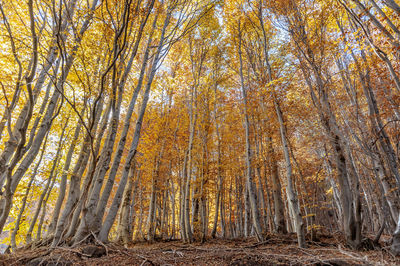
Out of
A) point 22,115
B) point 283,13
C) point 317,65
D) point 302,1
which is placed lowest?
point 22,115

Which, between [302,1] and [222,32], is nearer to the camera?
[302,1]

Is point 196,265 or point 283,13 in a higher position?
point 283,13

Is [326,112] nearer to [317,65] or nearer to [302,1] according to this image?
[317,65]

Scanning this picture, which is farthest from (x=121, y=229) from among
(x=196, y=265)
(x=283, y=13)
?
(x=283, y=13)

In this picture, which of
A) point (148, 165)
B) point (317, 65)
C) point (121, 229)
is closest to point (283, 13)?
point (317, 65)

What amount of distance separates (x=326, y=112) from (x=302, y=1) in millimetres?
3805

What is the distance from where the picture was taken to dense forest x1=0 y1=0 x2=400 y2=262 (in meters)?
4.04

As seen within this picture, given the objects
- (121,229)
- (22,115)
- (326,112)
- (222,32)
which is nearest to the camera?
(22,115)

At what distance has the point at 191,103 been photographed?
8523 millimetres

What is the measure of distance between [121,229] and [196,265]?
20.2 feet

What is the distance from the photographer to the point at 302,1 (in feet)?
20.6

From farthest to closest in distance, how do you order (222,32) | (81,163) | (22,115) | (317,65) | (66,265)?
1. (222,32)
2. (81,163)
3. (317,65)
4. (22,115)
5. (66,265)

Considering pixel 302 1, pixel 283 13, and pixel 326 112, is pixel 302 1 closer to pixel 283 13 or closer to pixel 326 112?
pixel 283 13

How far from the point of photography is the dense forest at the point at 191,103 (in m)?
4.04
